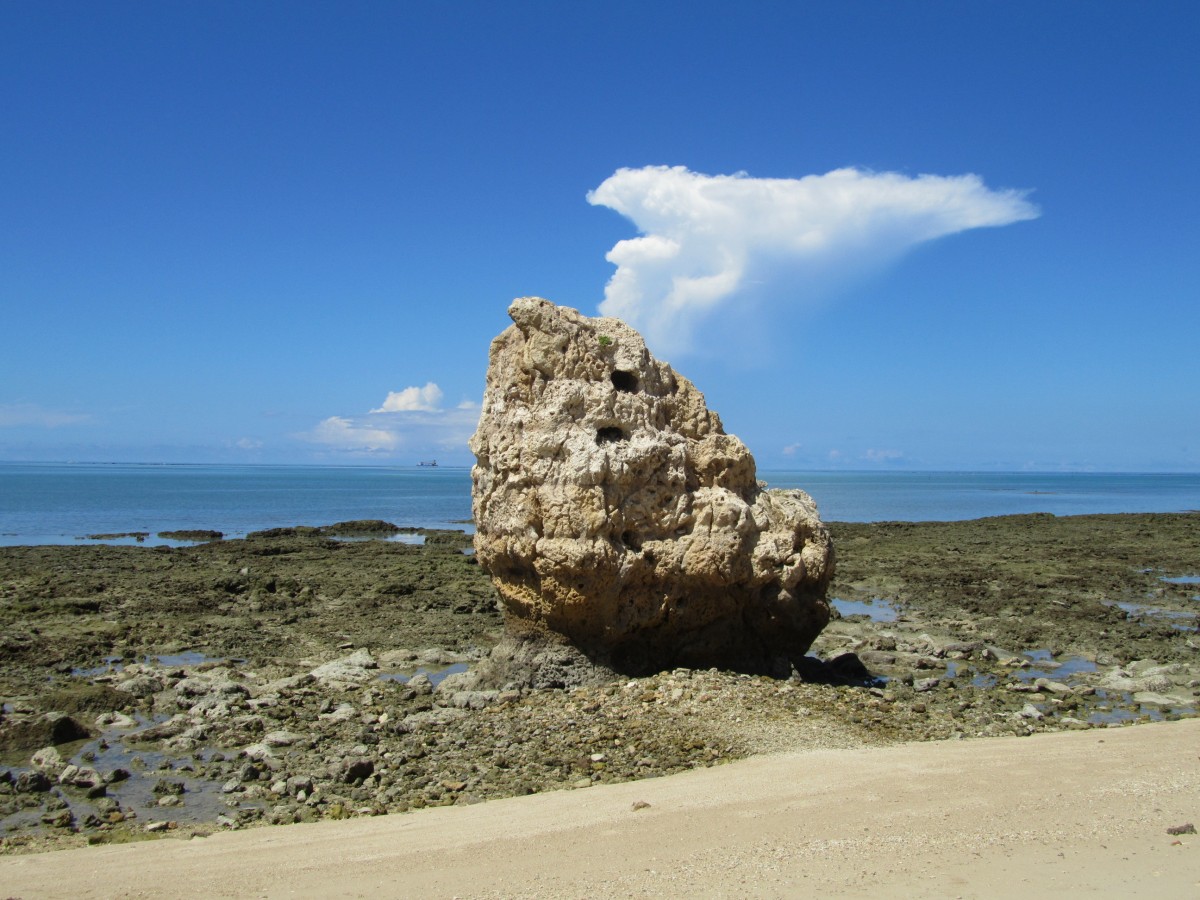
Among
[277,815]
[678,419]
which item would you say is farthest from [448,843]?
[678,419]

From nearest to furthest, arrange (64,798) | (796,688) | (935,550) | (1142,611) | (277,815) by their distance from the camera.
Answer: (277,815)
(64,798)
(796,688)
(1142,611)
(935,550)

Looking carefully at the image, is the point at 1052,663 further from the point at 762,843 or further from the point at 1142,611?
the point at 762,843

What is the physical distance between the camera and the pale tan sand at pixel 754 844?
5691 millimetres

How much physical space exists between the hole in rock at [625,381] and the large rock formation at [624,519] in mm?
29

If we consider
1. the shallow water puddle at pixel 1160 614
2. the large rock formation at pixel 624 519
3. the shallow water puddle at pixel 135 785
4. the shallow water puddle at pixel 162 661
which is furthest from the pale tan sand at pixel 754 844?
the shallow water puddle at pixel 1160 614

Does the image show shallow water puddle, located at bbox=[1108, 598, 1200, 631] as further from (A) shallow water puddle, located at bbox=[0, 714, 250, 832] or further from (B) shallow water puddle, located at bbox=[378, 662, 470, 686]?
Result: (A) shallow water puddle, located at bbox=[0, 714, 250, 832]

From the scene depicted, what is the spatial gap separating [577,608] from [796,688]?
2753 mm

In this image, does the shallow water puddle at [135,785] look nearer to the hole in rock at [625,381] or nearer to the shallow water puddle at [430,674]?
the shallow water puddle at [430,674]

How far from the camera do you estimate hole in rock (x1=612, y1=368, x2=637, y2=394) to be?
1216 centimetres

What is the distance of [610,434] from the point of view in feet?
38.5

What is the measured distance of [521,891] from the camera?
5652 mm

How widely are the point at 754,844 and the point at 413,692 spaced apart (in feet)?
20.7

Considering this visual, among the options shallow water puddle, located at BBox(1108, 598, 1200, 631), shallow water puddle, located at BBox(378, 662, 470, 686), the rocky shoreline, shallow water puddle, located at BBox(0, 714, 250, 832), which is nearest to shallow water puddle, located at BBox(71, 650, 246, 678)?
the rocky shoreline

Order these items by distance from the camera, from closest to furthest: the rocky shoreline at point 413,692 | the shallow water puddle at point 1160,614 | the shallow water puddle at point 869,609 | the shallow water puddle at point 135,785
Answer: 1. the shallow water puddle at point 135,785
2. the rocky shoreline at point 413,692
3. the shallow water puddle at point 1160,614
4. the shallow water puddle at point 869,609
